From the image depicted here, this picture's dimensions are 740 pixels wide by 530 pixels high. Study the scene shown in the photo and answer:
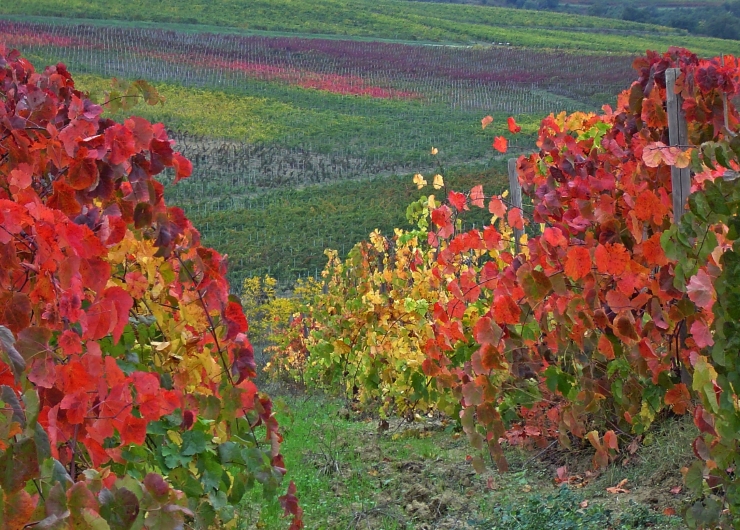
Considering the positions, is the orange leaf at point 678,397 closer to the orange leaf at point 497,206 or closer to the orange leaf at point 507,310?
the orange leaf at point 507,310

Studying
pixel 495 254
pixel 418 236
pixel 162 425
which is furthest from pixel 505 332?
pixel 418 236

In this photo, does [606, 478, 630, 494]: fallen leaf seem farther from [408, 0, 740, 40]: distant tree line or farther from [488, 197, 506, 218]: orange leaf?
[408, 0, 740, 40]: distant tree line

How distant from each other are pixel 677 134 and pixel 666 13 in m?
67.7

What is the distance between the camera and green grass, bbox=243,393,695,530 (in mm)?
2811

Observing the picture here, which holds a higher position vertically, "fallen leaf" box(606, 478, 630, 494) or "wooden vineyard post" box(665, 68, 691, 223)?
"wooden vineyard post" box(665, 68, 691, 223)

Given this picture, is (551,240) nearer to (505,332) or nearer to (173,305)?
(505,332)

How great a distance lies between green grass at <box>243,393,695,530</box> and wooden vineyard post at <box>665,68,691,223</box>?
0.82 m

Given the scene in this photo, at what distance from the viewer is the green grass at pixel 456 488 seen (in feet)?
9.22

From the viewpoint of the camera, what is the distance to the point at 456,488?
339 cm

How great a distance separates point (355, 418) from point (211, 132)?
76.6ft

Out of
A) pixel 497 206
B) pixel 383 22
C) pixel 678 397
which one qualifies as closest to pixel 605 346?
pixel 678 397

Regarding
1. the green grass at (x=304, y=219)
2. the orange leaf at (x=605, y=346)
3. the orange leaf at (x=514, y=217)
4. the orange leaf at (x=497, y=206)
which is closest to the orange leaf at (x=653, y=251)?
the orange leaf at (x=605, y=346)

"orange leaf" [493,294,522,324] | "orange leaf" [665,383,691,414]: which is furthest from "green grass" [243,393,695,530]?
"orange leaf" [493,294,522,324]

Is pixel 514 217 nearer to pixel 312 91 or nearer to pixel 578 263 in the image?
pixel 578 263
